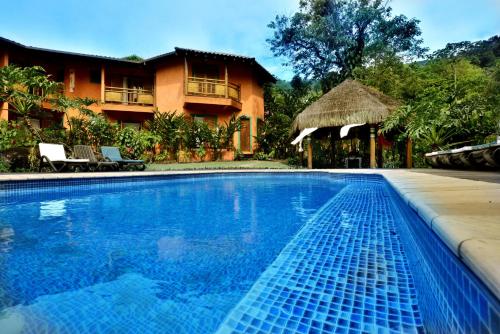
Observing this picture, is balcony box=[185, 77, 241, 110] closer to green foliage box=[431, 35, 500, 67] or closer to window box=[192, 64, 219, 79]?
window box=[192, 64, 219, 79]

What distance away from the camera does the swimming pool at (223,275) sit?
1.63 m

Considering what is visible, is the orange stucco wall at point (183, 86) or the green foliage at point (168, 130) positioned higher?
the orange stucco wall at point (183, 86)

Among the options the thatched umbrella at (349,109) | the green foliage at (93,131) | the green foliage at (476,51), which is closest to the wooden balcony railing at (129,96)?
the green foliage at (93,131)

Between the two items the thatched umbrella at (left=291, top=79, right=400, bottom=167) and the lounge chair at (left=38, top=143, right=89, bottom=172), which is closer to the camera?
the lounge chair at (left=38, top=143, right=89, bottom=172)

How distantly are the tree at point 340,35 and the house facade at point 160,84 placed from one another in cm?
610

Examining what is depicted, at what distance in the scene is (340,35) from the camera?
23.0 metres

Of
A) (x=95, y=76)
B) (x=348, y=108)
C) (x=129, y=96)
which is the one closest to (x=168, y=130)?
(x=129, y=96)

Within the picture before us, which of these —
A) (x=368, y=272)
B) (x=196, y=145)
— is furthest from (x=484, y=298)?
(x=196, y=145)

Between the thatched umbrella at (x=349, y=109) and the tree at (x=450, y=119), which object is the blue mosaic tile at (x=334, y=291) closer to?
the tree at (x=450, y=119)

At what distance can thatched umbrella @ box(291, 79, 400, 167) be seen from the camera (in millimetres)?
13383

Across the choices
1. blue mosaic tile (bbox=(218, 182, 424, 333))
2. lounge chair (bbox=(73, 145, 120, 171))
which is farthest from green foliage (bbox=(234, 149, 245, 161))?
Answer: blue mosaic tile (bbox=(218, 182, 424, 333))

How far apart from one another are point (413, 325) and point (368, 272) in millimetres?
667

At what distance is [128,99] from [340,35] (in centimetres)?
1567

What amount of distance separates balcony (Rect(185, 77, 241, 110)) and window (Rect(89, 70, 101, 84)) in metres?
5.88
